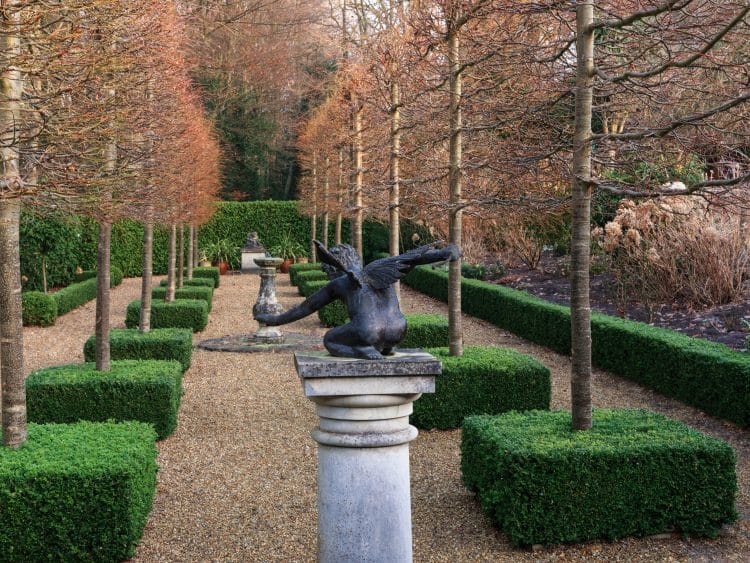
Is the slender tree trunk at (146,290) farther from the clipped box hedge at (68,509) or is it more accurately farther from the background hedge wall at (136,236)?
the background hedge wall at (136,236)

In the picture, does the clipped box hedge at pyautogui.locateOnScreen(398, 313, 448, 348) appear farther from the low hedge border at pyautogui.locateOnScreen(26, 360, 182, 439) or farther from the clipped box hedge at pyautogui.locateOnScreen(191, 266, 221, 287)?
the clipped box hedge at pyautogui.locateOnScreen(191, 266, 221, 287)

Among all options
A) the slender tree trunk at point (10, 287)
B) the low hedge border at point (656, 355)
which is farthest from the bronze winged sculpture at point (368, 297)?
the low hedge border at point (656, 355)

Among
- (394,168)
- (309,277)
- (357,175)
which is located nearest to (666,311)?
(394,168)

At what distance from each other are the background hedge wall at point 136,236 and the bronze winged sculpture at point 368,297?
12692mm

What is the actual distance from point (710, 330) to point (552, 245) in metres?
Answer: 8.69

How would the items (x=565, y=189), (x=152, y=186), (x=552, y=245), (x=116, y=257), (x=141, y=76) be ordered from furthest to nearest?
1. (x=116, y=257)
2. (x=552, y=245)
3. (x=565, y=189)
4. (x=141, y=76)
5. (x=152, y=186)

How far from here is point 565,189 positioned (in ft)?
43.5

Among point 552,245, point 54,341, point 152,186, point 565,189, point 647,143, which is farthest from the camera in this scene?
point 552,245

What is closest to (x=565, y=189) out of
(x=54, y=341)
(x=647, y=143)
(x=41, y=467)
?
(x=647, y=143)

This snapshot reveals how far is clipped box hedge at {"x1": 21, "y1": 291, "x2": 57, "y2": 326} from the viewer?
44.7 feet

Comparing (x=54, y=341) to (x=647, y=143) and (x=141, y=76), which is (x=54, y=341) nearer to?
(x=141, y=76)

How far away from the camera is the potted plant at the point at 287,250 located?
27234mm

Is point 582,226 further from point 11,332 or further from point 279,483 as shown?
point 11,332

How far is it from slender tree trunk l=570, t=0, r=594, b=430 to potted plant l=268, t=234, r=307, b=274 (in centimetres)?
2238
